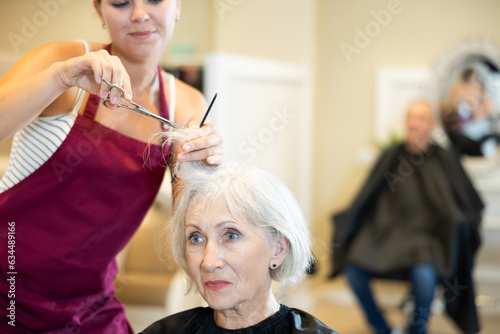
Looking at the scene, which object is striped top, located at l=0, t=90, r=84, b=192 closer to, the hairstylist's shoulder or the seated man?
the hairstylist's shoulder

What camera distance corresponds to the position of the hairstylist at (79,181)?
1333mm

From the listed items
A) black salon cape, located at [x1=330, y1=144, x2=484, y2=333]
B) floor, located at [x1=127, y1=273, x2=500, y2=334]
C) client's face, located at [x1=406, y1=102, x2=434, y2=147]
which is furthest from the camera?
floor, located at [x1=127, y1=273, x2=500, y2=334]

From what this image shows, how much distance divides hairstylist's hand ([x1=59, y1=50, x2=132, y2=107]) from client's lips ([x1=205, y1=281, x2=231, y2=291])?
17.7 inches

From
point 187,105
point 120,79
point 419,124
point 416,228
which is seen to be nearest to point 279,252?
point 187,105

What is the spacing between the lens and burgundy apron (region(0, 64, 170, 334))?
52.8 inches

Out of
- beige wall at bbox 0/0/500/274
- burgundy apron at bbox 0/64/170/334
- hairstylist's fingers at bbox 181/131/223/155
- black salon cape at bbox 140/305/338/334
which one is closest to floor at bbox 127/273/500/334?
beige wall at bbox 0/0/500/274

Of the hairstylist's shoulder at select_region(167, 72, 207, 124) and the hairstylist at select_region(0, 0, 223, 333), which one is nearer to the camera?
the hairstylist at select_region(0, 0, 223, 333)

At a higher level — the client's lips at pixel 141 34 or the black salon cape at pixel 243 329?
the client's lips at pixel 141 34

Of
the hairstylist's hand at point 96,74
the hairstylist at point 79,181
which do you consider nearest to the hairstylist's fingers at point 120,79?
the hairstylist's hand at point 96,74

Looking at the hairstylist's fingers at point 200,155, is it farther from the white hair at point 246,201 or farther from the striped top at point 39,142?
the striped top at point 39,142

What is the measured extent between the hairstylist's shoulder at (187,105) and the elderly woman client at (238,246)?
0.55 feet

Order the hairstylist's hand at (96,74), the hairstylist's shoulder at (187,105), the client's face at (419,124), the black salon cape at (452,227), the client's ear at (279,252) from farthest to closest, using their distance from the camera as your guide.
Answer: the client's face at (419,124) < the black salon cape at (452,227) < the hairstylist's shoulder at (187,105) < the client's ear at (279,252) < the hairstylist's hand at (96,74)

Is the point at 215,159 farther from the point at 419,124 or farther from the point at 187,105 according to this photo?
the point at 419,124

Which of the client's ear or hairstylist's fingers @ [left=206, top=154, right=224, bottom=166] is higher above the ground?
hairstylist's fingers @ [left=206, top=154, right=224, bottom=166]
